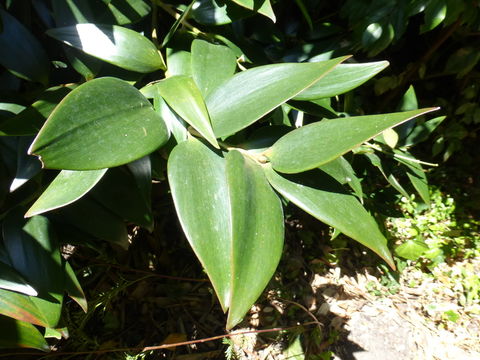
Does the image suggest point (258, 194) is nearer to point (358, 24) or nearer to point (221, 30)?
point (221, 30)

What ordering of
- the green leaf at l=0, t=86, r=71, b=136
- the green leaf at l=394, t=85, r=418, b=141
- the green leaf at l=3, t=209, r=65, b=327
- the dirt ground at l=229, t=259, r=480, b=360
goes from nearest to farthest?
the green leaf at l=0, t=86, r=71, b=136 → the green leaf at l=3, t=209, r=65, b=327 → the green leaf at l=394, t=85, r=418, b=141 → the dirt ground at l=229, t=259, r=480, b=360

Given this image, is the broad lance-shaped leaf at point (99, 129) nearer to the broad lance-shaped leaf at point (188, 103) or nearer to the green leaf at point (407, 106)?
the broad lance-shaped leaf at point (188, 103)

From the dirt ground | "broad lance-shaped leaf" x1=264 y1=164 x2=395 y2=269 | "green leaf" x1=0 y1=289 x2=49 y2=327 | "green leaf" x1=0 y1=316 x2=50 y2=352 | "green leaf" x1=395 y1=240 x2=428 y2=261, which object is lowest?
the dirt ground

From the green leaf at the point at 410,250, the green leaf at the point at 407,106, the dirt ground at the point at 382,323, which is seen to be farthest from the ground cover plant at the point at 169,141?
the green leaf at the point at 410,250

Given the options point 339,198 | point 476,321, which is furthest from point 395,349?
point 339,198

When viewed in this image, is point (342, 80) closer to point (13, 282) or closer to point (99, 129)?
point (99, 129)

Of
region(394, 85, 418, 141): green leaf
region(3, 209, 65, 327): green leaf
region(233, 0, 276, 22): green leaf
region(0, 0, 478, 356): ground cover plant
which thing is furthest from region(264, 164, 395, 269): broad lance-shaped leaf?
region(394, 85, 418, 141): green leaf

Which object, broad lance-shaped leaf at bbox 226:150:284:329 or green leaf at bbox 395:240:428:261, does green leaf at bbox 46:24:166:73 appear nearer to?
broad lance-shaped leaf at bbox 226:150:284:329
